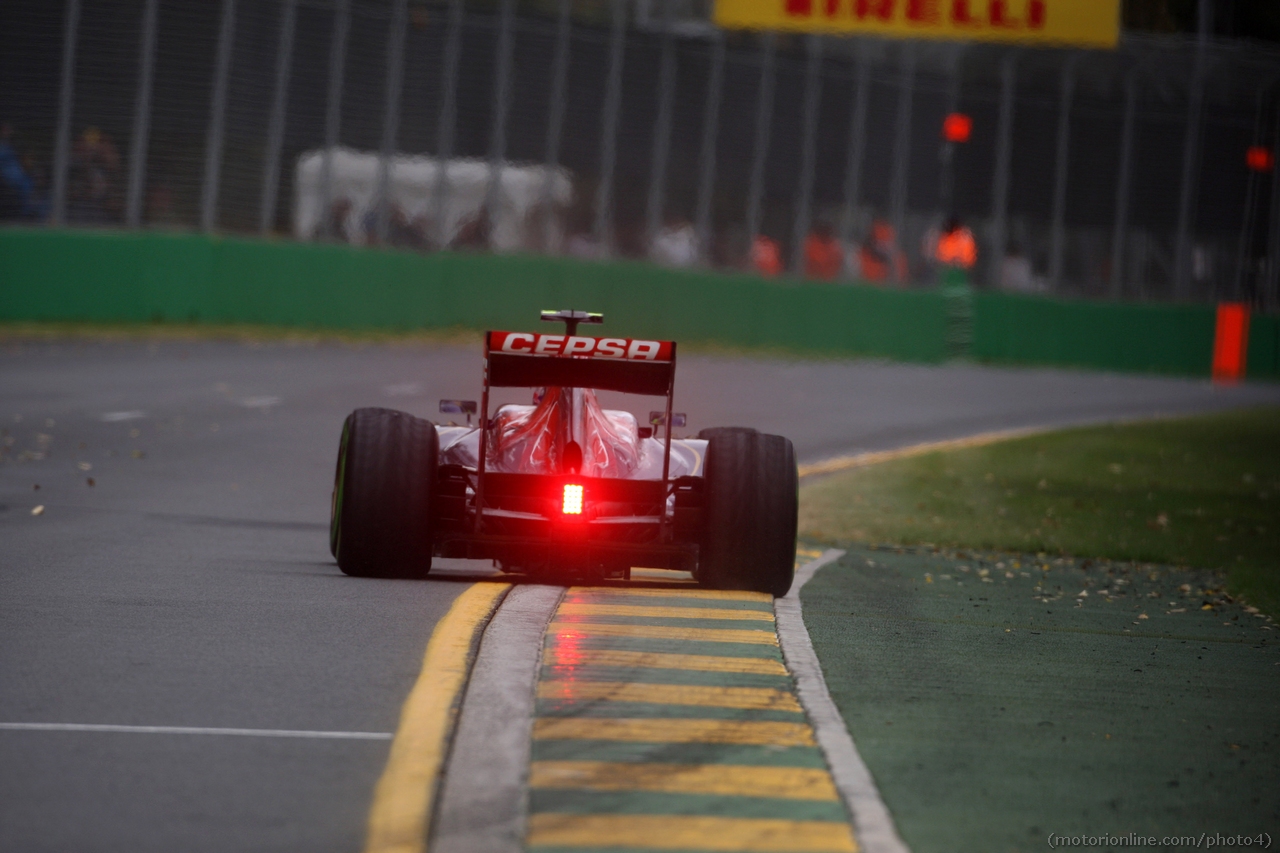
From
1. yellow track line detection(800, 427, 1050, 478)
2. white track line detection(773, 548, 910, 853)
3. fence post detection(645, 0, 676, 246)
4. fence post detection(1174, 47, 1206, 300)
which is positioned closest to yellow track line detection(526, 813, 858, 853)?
white track line detection(773, 548, 910, 853)

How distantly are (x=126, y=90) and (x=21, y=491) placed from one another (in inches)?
780

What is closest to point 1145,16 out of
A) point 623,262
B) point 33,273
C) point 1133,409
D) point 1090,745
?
point 623,262

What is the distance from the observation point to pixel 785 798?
19.0 ft

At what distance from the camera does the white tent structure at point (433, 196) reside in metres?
34.2

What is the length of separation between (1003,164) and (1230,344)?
5.76 m

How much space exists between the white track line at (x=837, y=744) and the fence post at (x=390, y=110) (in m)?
25.8

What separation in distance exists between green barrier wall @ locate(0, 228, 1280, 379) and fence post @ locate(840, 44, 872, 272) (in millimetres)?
4030

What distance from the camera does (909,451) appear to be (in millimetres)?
20375

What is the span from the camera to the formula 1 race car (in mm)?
9875

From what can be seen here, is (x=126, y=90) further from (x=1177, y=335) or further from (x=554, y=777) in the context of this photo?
(x=554, y=777)

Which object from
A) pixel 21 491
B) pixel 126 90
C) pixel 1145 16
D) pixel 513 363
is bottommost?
pixel 21 491

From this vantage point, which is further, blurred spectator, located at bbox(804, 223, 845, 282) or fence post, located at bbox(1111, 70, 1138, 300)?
fence post, located at bbox(1111, 70, 1138, 300)

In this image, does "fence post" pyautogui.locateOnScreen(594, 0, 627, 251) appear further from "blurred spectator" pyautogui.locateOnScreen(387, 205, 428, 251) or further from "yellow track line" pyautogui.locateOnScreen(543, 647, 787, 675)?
"yellow track line" pyautogui.locateOnScreen(543, 647, 787, 675)

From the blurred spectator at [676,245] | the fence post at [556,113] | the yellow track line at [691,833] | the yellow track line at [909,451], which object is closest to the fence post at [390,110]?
the fence post at [556,113]
